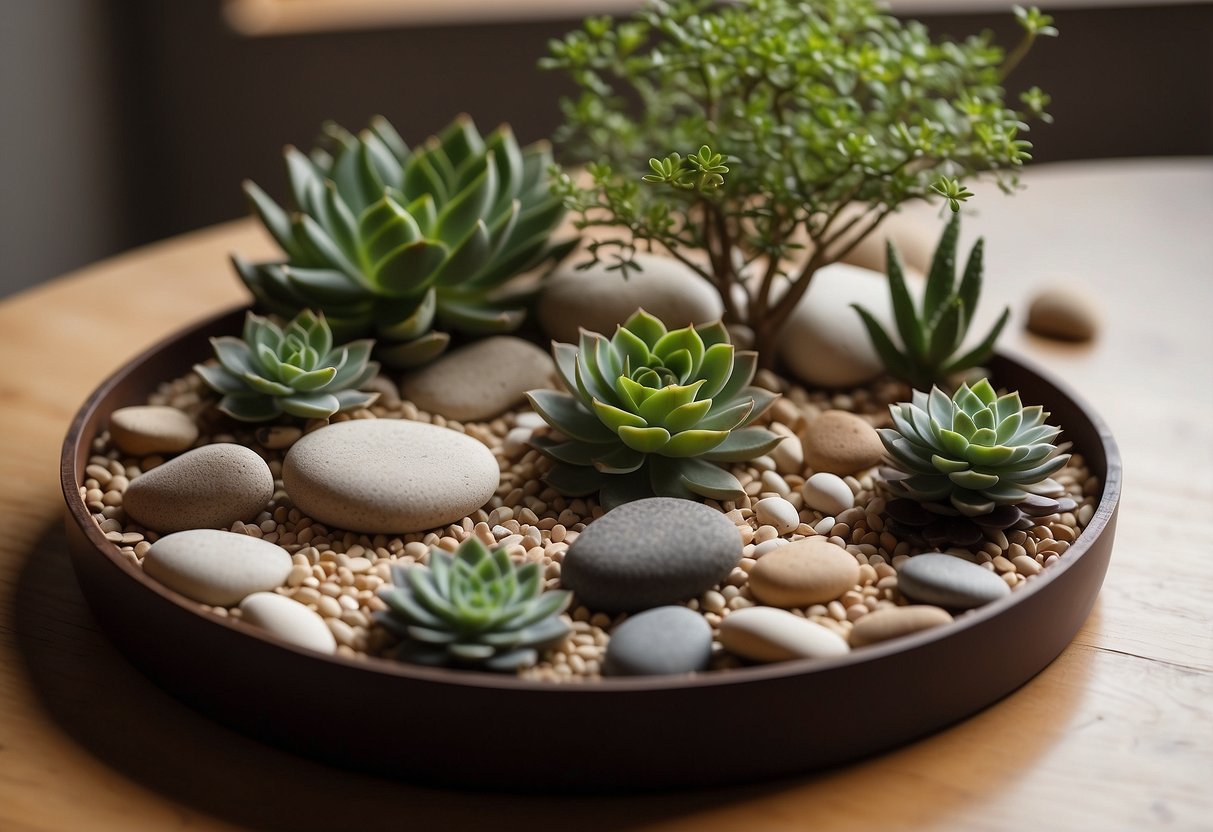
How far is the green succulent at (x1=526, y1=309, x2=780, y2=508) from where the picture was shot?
3.52ft

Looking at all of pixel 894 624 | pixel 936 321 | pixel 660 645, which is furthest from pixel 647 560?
pixel 936 321

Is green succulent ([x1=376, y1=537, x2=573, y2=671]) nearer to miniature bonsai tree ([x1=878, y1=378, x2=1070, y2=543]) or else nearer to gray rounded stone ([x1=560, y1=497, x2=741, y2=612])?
gray rounded stone ([x1=560, y1=497, x2=741, y2=612])

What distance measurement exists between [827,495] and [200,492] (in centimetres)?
57

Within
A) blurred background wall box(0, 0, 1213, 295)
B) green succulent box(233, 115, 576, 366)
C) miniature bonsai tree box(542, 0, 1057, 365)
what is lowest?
blurred background wall box(0, 0, 1213, 295)

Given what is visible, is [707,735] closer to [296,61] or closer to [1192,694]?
[1192,694]

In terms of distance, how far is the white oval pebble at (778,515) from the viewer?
1081mm

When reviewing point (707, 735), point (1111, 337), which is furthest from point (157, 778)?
point (1111, 337)

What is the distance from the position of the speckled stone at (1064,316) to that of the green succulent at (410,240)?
71 cm

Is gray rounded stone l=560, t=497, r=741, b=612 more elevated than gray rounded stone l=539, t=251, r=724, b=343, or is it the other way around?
gray rounded stone l=539, t=251, r=724, b=343

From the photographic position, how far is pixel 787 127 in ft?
4.24

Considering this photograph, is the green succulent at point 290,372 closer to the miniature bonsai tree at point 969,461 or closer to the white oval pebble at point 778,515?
the white oval pebble at point 778,515

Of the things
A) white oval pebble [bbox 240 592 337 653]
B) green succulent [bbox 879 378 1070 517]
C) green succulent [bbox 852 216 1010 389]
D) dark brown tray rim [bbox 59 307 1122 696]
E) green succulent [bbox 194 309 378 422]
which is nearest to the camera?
dark brown tray rim [bbox 59 307 1122 696]

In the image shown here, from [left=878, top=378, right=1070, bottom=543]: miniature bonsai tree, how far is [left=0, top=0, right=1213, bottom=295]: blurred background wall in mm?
1928

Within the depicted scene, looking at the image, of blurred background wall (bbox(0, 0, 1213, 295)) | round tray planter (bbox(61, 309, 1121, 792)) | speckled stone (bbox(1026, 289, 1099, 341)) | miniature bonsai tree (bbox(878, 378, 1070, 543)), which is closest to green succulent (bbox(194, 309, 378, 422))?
round tray planter (bbox(61, 309, 1121, 792))
